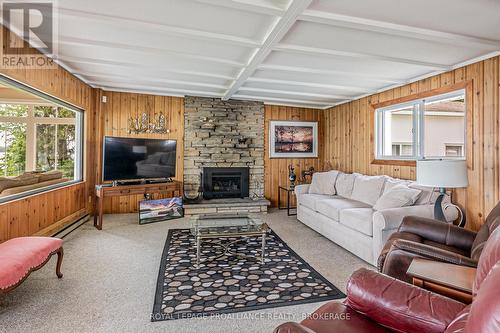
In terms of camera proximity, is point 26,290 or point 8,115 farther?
point 8,115

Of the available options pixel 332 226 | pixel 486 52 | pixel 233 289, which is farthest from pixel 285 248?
pixel 486 52

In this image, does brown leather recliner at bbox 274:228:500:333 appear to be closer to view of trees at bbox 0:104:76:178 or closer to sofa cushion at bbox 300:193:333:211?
sofa cushion at bbox 300:193:333:211

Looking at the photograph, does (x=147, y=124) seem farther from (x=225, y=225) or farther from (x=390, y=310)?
(x=390, y=310)

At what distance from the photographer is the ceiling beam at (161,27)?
2371 mm

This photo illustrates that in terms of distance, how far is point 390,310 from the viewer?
1292 millimetres

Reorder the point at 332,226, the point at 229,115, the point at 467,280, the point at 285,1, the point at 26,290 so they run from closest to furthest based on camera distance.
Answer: the point at 467,280 < the point at 285,1 < the point at 26,290 < the point at 332,226 < the point at 229,115

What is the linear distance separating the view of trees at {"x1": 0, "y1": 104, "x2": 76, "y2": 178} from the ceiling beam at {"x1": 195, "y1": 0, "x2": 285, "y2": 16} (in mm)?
2896

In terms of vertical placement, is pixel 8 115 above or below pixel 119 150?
above

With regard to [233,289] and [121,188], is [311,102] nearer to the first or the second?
[121,188]

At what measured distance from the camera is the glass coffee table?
3009 mm

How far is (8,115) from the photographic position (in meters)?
3.26

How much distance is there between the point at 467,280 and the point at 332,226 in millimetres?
2345

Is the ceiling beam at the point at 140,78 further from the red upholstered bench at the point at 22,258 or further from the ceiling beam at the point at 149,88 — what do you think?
the red upholstered bench at the point at 22,258

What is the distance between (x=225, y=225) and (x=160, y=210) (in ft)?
6.89
